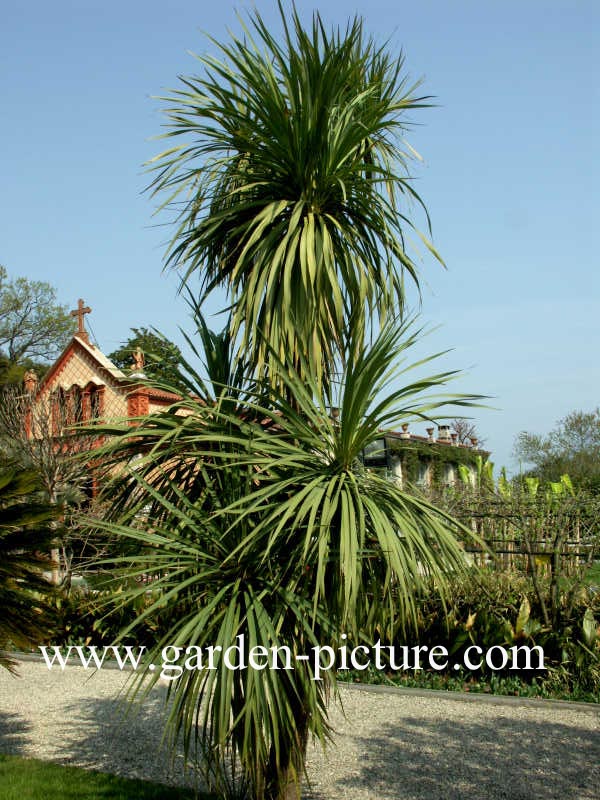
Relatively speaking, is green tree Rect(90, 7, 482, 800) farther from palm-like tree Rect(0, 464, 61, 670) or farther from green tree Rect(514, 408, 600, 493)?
green tree Rect(514, 408, 600, 493)

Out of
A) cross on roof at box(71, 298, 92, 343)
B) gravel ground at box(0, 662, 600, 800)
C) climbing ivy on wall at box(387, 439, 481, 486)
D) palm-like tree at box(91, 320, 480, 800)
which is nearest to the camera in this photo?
palm-like tree at box(91, 320, 480, 800)

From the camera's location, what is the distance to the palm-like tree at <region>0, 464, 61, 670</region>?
467 centimetres

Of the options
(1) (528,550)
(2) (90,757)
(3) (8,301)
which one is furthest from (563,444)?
(2) (90,757)

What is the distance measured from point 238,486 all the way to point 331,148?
1924 mm

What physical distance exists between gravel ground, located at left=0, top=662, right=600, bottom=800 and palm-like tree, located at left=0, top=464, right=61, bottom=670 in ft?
4.04

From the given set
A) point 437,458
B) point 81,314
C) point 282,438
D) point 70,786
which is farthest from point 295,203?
point 437,458

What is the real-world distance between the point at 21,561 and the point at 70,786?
1.50 m

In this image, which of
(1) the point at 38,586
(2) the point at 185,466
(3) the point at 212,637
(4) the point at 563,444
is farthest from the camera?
(4) the point at 563,444

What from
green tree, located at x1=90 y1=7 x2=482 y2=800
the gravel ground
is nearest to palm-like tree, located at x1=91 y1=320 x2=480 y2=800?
green tree, located at x1=90 y1=7 x2=482 y2=800

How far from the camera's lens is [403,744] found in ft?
19.1

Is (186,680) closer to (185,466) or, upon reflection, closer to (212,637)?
(212,637)

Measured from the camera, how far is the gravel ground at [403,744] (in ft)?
16.4

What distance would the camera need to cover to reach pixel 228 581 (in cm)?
378

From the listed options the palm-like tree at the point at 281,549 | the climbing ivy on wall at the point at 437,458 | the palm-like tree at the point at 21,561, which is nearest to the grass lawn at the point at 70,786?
the palm-like tree at the point at 21,561
